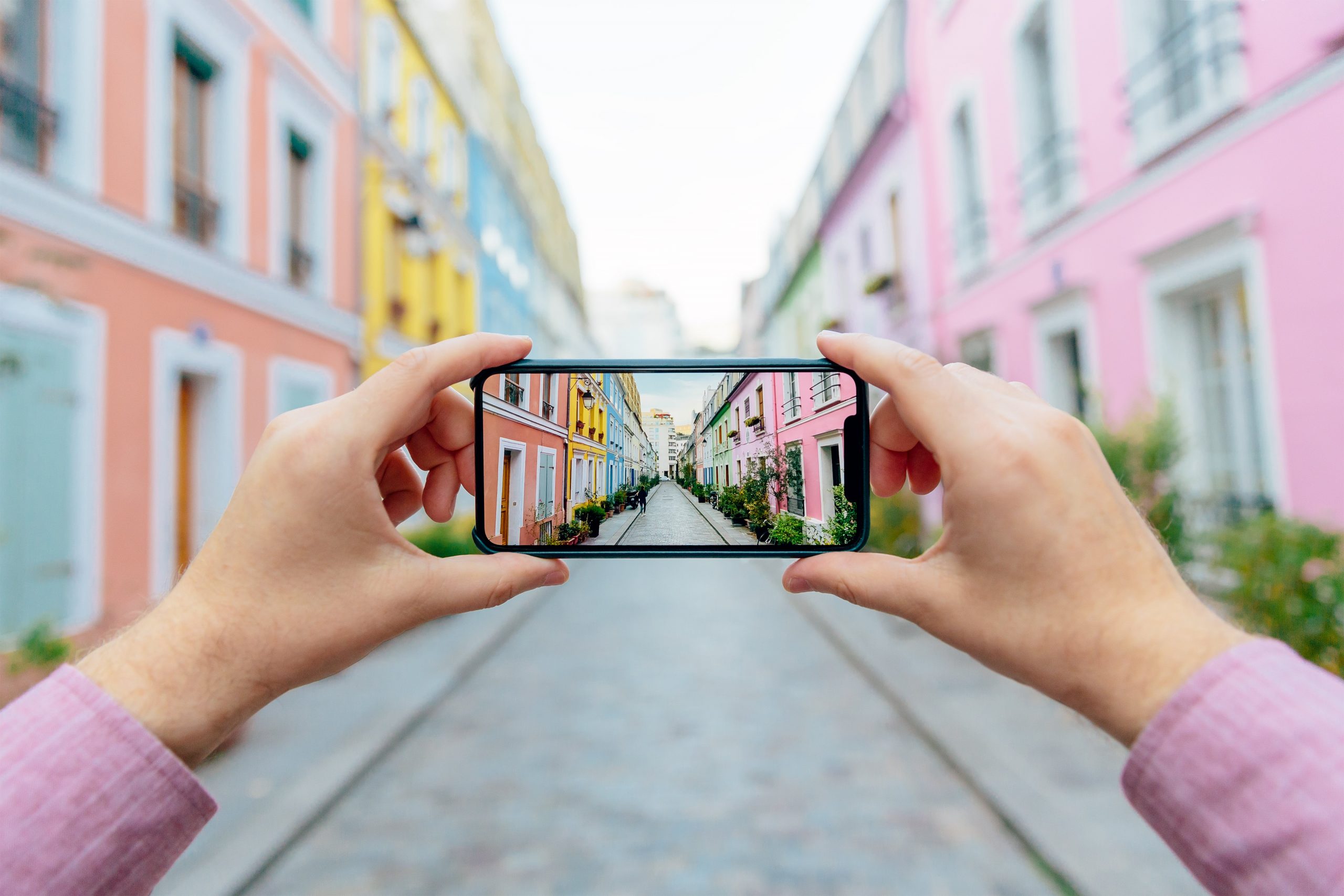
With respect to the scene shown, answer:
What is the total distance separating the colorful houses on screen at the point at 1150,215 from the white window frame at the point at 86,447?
7873 millimetres

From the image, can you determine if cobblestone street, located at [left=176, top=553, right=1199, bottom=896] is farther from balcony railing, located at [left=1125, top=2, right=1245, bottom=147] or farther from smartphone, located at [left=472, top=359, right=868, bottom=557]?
balcony railing, located at [left=1125, top=2, right=1245, bottom=147]

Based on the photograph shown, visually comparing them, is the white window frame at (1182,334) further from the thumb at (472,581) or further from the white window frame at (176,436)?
the white window frame at (176,436)

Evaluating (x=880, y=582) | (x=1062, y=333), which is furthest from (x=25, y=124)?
(x=1062, y=333)

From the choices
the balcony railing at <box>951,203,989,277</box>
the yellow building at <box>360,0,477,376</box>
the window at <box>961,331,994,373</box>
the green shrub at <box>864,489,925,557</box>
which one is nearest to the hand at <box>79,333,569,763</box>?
the green shrub at <box>864,489,925,557</box>

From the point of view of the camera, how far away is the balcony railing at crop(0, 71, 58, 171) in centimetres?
472

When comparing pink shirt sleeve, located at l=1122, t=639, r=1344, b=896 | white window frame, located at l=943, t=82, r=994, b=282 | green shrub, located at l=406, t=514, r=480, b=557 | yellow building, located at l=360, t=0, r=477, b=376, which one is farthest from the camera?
yellow building, located at l=360, t=0, r=477, b=376

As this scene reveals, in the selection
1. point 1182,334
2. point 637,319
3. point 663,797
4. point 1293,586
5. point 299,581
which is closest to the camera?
point 299,581

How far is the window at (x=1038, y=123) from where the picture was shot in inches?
313

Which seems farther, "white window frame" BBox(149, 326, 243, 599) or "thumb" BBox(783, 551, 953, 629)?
"white window frame" BBox(149, 326, 243, 599)

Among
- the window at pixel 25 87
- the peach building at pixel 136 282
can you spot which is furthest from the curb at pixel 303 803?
the window at pixel 25 87

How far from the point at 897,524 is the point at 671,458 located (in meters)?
8.77

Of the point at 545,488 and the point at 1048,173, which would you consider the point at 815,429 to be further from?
the point at 1048,173

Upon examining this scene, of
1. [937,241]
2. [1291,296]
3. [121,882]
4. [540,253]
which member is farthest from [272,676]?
[540,253]

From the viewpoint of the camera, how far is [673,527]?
1.59 metres
